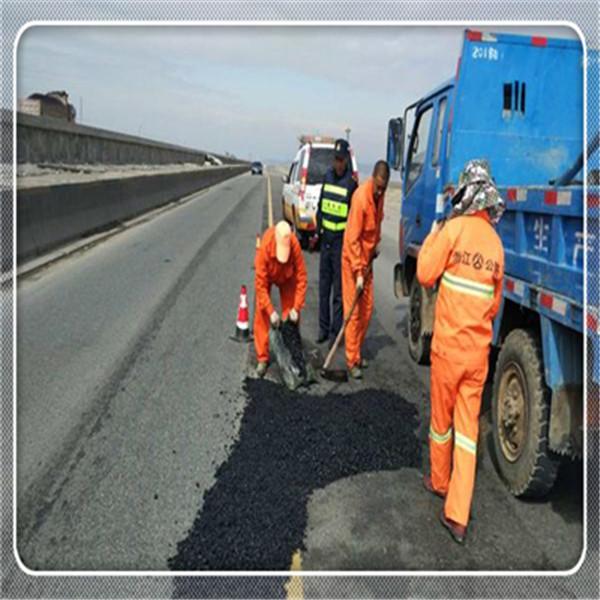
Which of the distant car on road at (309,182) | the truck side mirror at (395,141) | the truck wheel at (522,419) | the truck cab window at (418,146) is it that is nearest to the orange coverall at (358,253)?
the truck cab window at (418,146)

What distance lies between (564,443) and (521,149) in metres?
3.11

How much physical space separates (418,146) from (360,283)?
2.15m

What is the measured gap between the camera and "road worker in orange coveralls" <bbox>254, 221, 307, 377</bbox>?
4.99 meters

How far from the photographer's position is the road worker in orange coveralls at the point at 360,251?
526 centimetres

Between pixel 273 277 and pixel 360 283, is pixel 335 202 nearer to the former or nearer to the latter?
pixel 360 283

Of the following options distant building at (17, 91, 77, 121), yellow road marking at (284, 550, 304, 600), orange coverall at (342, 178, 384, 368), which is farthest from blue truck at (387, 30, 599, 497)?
distant building at (17, 91, 77, 121)

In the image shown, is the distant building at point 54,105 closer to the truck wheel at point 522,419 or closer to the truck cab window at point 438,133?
the truck cab window at point 438,133

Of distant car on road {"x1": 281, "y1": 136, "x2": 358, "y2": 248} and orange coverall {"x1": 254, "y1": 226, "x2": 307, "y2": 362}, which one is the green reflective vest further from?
distant car on road {"x1": 281, "y1": 136, "x2": 358, "y2": 248}

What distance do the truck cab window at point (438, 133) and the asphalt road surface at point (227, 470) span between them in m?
2.12

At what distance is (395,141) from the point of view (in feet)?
22.3

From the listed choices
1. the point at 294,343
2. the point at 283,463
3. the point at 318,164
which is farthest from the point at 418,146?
the point at 318,164

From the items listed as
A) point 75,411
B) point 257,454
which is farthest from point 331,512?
point 75,411

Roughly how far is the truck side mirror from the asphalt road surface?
89.5 inches

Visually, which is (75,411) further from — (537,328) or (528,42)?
(528,42)
